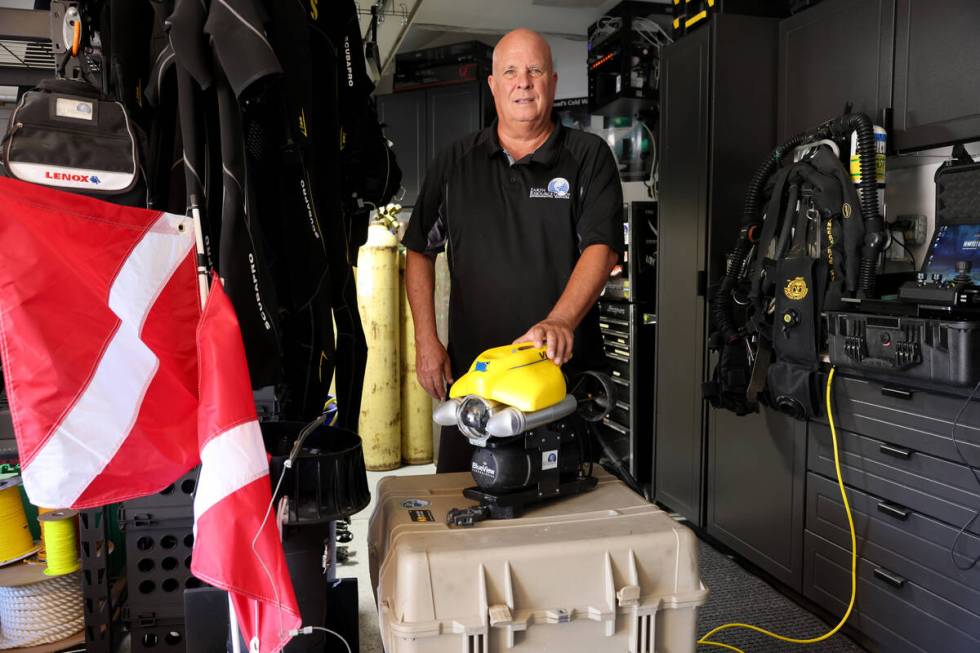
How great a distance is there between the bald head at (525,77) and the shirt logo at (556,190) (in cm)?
→ 17

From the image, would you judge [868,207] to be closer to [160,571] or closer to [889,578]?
[889,578]

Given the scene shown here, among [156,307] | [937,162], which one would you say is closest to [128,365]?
[156,307]

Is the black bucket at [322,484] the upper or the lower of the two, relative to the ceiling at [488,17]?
lower

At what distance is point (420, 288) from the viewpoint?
224 cm

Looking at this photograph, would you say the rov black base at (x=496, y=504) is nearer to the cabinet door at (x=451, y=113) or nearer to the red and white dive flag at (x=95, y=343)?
the red and white dive flag at (x=95, y=343)

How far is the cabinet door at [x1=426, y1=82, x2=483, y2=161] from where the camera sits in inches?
242

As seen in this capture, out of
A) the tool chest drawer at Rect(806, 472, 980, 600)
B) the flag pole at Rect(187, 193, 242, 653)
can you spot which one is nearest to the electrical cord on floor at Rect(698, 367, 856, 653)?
the tool chest drawer at Rect(806, 472, 980, 600)

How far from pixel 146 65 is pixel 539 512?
1313mm

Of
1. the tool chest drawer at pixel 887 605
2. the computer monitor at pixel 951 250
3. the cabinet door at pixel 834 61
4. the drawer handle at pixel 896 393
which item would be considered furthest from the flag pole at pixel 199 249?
the cabinet door at pixel 834 61

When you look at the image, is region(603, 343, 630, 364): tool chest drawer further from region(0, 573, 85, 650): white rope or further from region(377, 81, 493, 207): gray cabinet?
region(0, 573, 85, 650): white rope

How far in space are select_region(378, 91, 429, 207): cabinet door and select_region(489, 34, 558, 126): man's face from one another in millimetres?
4270

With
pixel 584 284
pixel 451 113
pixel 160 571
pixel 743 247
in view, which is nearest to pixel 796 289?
pixel 743 247

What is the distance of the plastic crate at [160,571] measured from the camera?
199 cm

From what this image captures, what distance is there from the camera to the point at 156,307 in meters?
1.32
